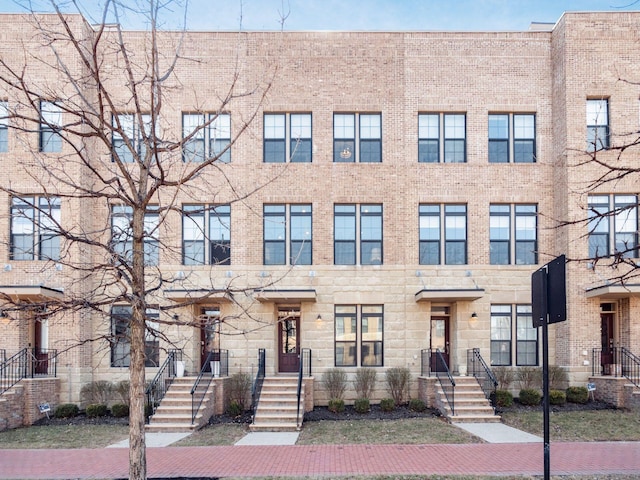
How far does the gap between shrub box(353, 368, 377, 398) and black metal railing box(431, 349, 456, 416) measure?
2.04 meters

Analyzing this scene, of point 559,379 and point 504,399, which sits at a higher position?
point 559,379

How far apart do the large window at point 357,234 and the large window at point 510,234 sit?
3851 millimetres

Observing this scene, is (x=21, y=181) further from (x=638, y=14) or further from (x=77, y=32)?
(x=638, y=14)

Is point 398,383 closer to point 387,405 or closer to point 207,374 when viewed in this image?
point 387,405

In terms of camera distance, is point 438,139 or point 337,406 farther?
point 438,139

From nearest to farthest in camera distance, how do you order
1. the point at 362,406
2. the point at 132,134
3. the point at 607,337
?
the point at 132,134 < the point at 362,406 < the point at 607,337

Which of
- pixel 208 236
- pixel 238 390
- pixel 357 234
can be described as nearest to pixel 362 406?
pixel 238 390

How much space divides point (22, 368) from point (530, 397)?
608 inches

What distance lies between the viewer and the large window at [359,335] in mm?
16641

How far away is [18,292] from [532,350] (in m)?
16.1

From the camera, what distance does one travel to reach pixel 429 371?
51.3 ft

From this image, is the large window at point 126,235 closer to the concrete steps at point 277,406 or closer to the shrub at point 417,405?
the concrete steps at point 277,406

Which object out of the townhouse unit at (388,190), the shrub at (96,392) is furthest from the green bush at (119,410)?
the townhouse unit at (388,190)

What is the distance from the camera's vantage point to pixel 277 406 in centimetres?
1408
